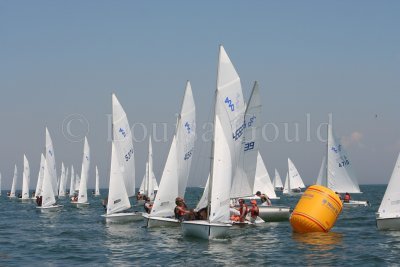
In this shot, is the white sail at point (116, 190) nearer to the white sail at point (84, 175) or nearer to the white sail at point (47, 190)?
the white sail at point (47, 190)

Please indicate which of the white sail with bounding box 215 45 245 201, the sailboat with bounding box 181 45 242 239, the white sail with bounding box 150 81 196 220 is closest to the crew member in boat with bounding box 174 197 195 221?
the sailboat with bounding box 181 45 242 239

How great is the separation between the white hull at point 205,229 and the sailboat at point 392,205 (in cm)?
797

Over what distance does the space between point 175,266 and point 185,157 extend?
12.7 m

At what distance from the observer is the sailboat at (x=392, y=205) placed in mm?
27172

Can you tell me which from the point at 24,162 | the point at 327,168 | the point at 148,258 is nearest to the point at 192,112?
the point at 148,258

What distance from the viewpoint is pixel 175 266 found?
2023cm

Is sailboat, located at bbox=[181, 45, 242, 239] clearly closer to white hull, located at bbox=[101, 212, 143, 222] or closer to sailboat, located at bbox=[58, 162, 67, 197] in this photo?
white hull, located at bbox=[101, 212, 143, 222]

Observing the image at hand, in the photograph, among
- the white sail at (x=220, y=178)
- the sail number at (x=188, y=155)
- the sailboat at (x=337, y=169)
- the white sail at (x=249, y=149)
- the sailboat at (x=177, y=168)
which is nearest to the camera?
the white sail at (x=220, y=178)

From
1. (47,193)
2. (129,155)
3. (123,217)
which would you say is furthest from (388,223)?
(47,193)

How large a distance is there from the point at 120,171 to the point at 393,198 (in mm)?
16116

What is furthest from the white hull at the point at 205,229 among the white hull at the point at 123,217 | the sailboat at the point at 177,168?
the white hull at the point at 123,217

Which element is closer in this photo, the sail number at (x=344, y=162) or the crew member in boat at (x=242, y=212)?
the crew member in boat at (x=242, y=212)

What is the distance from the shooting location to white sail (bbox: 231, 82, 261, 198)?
33.7 metres

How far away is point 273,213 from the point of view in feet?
112
